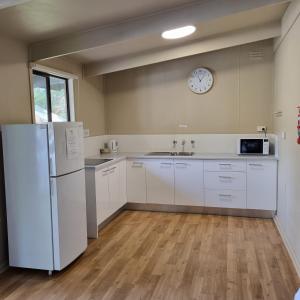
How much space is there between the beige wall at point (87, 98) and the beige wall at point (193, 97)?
0.22 metres

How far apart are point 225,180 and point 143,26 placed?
7.99 ft

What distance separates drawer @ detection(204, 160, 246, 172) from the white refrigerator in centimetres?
217

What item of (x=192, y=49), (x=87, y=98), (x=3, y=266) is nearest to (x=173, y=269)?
(x=3, y=266)

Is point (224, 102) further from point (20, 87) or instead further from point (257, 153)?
point (20, 87)

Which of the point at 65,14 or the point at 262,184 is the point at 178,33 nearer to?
the point at 65,14

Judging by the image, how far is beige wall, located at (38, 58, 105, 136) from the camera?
168 inches

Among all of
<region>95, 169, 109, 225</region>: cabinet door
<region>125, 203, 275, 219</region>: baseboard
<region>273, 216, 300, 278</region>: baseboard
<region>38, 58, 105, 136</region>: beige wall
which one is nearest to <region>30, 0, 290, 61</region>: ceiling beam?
<region>38, 58, 105, 136</region>: beige wall

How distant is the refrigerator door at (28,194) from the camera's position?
2.80 meters

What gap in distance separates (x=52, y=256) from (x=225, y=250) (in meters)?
1.80

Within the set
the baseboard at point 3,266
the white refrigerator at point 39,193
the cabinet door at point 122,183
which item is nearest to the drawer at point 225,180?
the cabinet door at point 122,183

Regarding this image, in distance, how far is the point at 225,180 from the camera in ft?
14.5

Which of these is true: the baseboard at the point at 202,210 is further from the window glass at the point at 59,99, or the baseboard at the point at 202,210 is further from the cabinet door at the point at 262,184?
the window glass at the point at 59,99

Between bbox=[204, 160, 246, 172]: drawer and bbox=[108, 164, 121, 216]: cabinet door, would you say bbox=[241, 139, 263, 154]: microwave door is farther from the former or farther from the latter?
bbox=[108, 164, 121, 216]: cabinet door

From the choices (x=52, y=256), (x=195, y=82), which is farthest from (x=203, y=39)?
(x=52, y=256)
